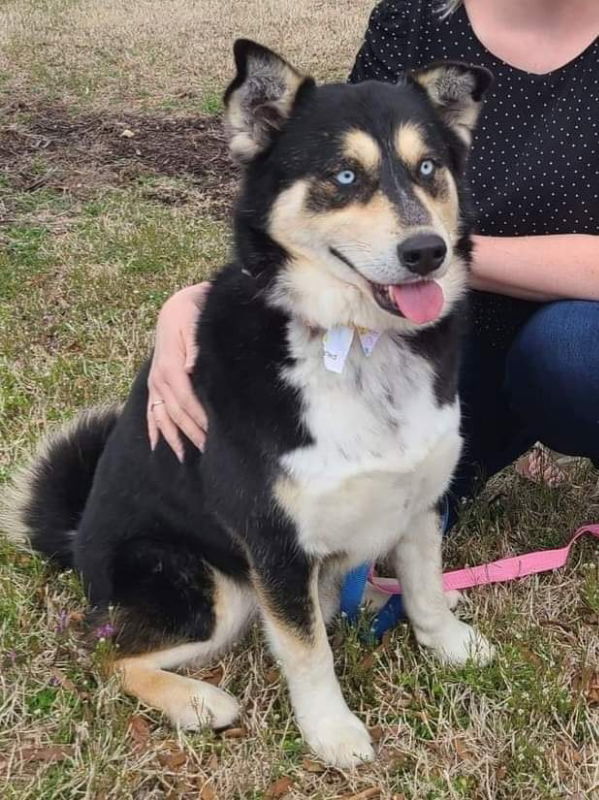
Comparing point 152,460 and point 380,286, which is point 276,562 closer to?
point 152,460

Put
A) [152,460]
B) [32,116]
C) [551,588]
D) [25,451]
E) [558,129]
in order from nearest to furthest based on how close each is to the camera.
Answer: [152,460]
[558,129]
[551,588]
[25,451]
[32,116]

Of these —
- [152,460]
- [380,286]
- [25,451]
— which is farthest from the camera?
[25,451]

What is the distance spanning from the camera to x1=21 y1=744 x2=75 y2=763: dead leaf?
2.13 meters

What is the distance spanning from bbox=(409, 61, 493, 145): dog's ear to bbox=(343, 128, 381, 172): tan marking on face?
0.91 ft

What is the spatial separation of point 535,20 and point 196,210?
3404 mm

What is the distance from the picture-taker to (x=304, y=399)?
204 cm

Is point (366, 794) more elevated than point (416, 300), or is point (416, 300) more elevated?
point (416, 300)

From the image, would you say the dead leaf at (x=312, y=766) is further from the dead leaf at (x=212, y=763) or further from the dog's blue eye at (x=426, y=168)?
the dog's blue eye at (x=426, y=168)

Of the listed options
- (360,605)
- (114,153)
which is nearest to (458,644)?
(360,605)

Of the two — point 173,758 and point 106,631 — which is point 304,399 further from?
point 173,758

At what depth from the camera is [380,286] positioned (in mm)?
1954

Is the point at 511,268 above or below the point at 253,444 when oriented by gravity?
above

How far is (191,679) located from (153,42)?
10232mm

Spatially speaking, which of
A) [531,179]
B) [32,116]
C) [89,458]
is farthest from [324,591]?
[32,116]
